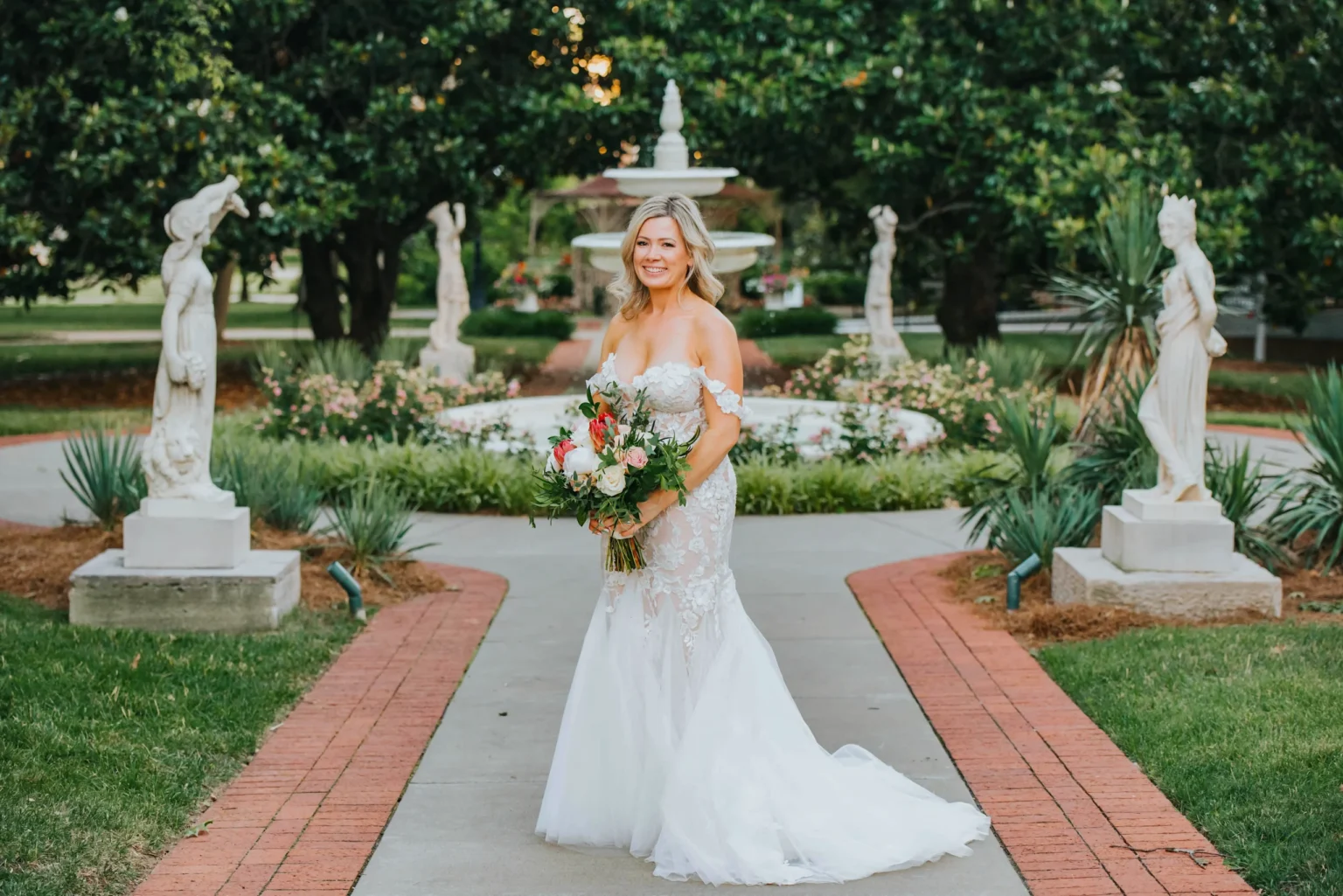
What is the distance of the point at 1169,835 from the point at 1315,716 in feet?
4.82

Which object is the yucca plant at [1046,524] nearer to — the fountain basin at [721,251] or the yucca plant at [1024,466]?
the yucca plant at [1024,466]

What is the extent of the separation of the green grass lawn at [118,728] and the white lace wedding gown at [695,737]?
143 centimetres

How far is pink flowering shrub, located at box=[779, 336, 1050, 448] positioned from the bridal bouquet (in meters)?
9.16

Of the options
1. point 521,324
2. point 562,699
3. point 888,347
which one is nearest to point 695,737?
point 562,699

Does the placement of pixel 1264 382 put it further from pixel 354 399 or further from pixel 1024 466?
pixel 1024 466

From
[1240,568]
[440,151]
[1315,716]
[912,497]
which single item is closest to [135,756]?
[1315,716]

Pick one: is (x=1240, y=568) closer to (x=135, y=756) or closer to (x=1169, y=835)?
(x=1169, y=835)

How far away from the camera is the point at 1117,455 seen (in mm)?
10297

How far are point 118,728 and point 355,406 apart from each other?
841 cm

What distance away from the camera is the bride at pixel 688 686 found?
5430 mm

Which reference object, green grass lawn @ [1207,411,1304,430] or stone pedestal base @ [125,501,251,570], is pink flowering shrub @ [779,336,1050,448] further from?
stone pedestal base @ [125,501,251,570]

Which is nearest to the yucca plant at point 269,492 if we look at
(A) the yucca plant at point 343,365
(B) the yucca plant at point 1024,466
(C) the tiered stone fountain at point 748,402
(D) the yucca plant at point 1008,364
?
(C) the tiered stone fountain at point 748,402

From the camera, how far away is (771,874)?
523 centimetres

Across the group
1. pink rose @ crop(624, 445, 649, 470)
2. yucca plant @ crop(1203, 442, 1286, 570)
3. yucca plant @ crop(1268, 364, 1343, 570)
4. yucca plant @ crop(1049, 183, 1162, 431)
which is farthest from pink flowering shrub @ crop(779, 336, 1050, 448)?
pink rose @ crop(624, 445, 649, 470)
